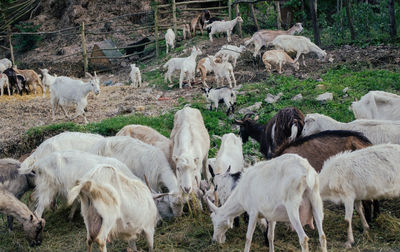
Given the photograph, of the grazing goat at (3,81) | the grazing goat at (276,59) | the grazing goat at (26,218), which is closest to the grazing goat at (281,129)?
the grazing goat at (26,218)

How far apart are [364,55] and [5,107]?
385 inches

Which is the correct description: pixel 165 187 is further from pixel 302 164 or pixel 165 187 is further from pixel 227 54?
pixel 227 54

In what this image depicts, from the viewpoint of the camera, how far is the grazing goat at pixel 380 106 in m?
8.48

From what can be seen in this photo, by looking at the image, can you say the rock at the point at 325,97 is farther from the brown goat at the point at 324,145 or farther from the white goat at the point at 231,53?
the white goat at the point at 231,53

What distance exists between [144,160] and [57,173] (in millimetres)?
1327

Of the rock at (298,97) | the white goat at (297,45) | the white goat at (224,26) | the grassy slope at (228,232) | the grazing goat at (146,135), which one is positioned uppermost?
the white goat at (224,26)

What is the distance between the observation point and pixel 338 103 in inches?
418

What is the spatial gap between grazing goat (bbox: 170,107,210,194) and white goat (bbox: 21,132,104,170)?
1.36 meters

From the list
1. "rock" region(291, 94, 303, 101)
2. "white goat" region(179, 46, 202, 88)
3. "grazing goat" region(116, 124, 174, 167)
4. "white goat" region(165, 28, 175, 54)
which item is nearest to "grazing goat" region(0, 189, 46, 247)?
"grazing goat" region(116, 124, 174, 167)

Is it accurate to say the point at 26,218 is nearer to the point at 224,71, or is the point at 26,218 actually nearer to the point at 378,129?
A: the point at 378,129

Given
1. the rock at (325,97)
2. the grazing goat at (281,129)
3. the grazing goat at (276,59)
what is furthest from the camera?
the grazing goat at (276,59)

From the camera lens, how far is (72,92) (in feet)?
42.2

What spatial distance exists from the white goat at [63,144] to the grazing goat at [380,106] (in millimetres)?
4525

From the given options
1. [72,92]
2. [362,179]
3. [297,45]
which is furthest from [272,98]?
[362,179]
